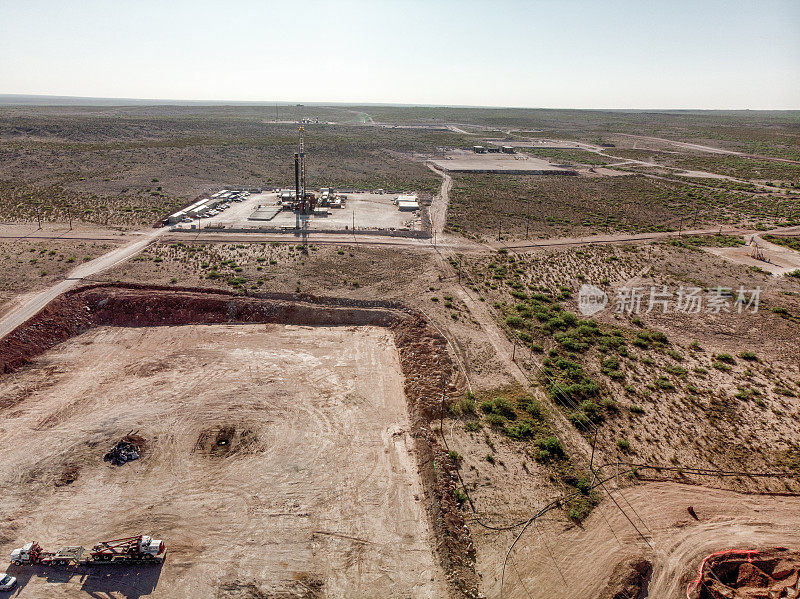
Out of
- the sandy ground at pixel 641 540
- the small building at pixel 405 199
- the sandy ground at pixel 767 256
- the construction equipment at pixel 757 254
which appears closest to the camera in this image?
the sandy ground at pixel 641 540

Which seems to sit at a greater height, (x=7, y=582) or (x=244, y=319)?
(x=244, y=319)

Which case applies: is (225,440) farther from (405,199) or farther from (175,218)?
(405,199)

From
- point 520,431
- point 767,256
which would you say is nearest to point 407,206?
point 767,256

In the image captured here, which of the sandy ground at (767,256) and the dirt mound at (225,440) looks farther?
the sandy ground at (767,256)

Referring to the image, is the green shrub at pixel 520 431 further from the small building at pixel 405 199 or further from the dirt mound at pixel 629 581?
the small building at pixel 405 199

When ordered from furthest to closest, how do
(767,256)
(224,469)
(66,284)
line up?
(767,256) < (66,284) < (224,469)

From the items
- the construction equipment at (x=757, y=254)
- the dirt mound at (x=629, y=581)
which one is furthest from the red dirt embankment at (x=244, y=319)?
the construction equipment at (x=757, y=254)

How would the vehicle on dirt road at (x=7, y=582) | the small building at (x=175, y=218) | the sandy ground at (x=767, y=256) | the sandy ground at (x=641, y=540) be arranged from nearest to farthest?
1. the vehicle on dirt road at (x=7, y=582)
2. the sandy ground at (x=641, y=540)
3. the sandy ground at (x=767, y=256)
4. the small building at (x=175, y=218)
